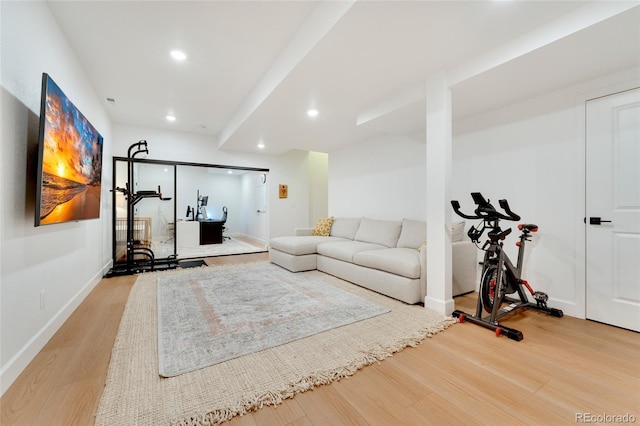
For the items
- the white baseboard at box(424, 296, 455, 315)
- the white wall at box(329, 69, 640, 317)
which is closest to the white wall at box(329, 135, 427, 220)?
the white wall at box(329, 69, 640, 317)

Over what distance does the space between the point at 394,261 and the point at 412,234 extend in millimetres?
911

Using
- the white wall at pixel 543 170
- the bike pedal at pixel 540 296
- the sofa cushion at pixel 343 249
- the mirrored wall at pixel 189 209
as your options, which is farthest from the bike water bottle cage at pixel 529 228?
the mirrored wall at pixel 189 209

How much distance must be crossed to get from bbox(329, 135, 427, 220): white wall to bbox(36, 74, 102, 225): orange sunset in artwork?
4.05 m

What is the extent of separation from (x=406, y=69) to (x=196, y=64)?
2.30m

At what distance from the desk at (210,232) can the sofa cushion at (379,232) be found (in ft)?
15.4

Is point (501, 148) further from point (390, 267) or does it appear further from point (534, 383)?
point (534, 383)

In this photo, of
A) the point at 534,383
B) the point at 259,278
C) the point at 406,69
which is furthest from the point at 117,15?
the point at 534,383

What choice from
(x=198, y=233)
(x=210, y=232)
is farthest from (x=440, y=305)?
(x=210, y=232)

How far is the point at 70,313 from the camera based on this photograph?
2.55 metres

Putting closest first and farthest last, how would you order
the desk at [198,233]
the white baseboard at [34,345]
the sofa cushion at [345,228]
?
the white baseboard at [34,345]
the sofa cushion at [345,228]
the desk at [198,233]

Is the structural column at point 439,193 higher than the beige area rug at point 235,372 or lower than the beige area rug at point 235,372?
higher

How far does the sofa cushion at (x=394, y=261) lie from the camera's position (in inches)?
113

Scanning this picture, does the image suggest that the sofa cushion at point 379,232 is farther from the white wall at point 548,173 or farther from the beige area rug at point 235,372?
the beige area rug at point 235,372

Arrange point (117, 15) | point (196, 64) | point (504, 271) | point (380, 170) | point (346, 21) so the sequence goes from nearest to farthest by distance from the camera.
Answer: point (346, 21) < point (117, 15) < point (504, 271) < point (196, 64) < point (380, 170)
